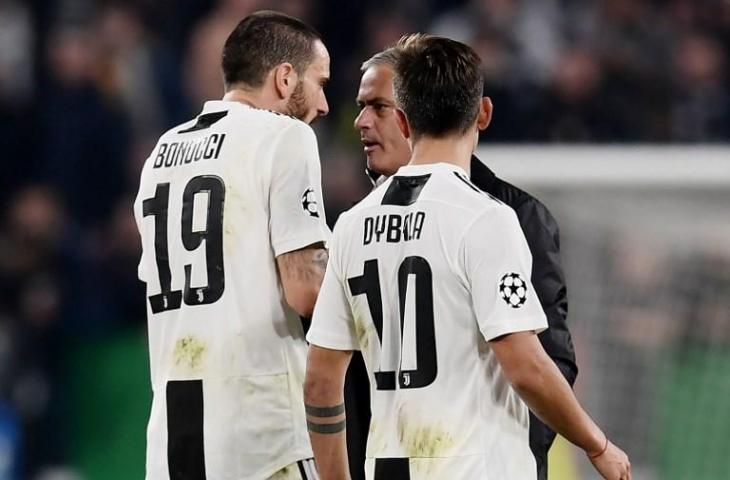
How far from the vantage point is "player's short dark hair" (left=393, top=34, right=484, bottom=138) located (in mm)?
2689

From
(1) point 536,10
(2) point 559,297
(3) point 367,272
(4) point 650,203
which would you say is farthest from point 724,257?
(3) point 367,272

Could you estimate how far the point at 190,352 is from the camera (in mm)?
3146

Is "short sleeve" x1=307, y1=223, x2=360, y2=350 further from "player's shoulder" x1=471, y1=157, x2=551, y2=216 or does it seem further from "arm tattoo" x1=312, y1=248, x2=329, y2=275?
"player's shoulder" x1=471, y1=157, x2=551, y2=216

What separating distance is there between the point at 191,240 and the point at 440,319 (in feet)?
2.55

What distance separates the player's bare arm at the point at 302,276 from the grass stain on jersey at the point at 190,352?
0.22 meters

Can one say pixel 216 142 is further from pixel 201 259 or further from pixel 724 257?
pixel 724 257

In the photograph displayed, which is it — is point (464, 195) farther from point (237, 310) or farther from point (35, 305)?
point (35, 305)

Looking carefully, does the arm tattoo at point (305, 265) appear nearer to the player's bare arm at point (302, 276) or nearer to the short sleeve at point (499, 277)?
the player's bare arm at point (302, 276)

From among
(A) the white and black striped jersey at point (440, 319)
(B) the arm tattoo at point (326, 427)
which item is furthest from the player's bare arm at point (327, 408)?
(A) the white and black striped jersey at point (440, 319)

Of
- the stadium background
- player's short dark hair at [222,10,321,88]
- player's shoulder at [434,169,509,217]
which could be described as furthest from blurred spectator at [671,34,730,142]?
player's shoulder at [434,169,509,217]

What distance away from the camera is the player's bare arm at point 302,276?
3.05 metres

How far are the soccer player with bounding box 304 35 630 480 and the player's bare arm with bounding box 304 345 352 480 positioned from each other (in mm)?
33

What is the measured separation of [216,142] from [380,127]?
0.45 metres

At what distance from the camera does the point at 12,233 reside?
289 inches
